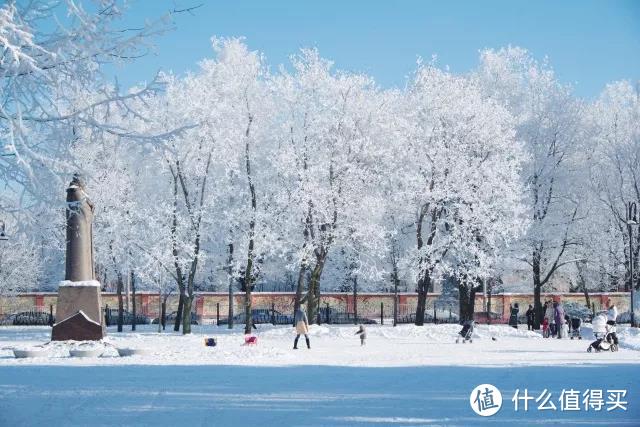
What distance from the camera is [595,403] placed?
34.8 ft

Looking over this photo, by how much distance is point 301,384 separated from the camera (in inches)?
520

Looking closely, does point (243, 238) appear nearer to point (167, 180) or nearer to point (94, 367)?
point (167, 180)

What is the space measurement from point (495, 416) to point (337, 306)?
38.8 meters

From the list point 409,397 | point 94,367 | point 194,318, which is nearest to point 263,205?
point 194,318

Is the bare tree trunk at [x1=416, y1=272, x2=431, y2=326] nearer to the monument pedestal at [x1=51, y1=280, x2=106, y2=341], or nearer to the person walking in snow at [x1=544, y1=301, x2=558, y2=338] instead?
the person walking in snow at [x1=544, y1=301, x2=558, y2=338]

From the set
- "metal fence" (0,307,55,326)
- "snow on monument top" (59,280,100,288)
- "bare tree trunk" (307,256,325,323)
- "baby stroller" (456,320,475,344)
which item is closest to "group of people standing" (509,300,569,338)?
"baby stroller" (456,320,475,344)

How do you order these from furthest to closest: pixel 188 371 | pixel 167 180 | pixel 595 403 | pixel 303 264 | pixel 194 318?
pixel 194 318
pixel 167 180
pixel 303 264
pixel 188 371
pixel 595 403

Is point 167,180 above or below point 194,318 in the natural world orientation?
above

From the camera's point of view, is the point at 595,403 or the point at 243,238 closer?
the point at 595,403

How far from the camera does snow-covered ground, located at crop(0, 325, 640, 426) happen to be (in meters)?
9.72
